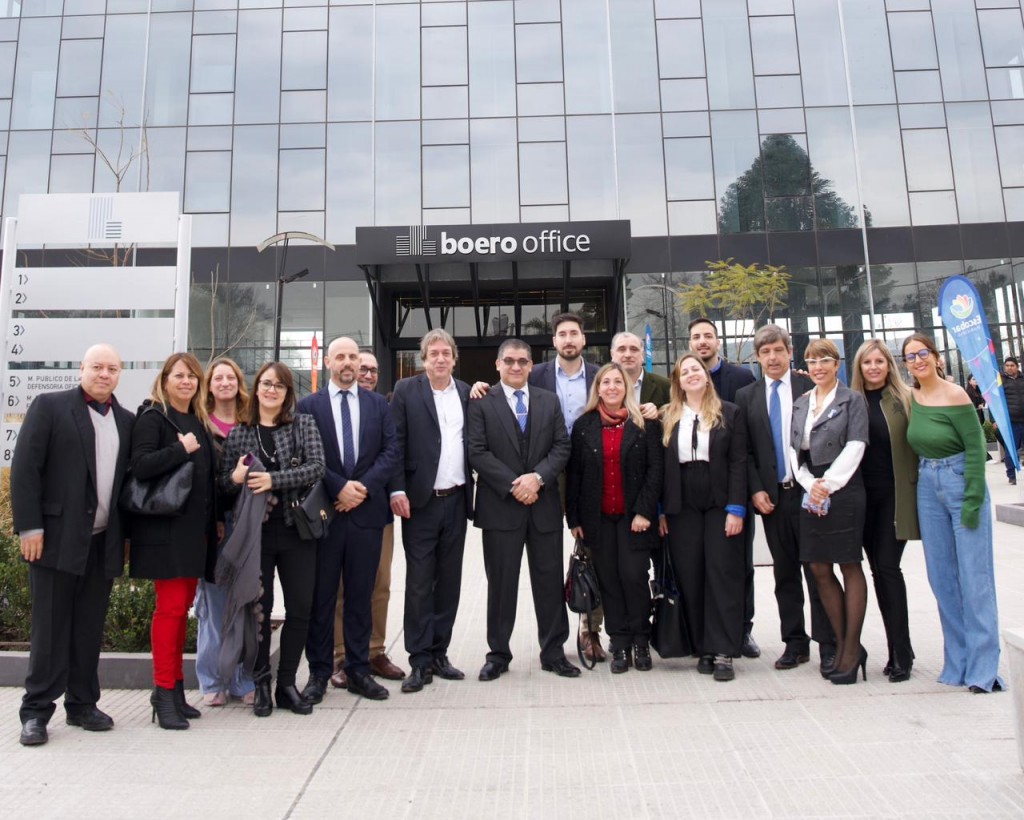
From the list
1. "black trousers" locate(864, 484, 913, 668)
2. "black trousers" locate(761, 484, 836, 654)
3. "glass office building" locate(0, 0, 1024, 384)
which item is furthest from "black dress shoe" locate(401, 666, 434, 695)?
"glass office building" locate(0, 0, 1024, 384)

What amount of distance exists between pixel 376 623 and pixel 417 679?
58 centimetres

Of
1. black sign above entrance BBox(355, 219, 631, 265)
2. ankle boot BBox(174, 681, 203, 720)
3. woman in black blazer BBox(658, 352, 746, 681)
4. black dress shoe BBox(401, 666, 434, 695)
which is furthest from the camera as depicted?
black sign above entrance BBox(355, 219, 631, 265)

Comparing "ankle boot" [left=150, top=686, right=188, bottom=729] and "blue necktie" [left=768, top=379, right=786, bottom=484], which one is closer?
"ankle boot" [left=150, top=686, right=188, bottom=729]

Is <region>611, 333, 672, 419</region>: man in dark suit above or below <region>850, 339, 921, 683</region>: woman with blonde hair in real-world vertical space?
above

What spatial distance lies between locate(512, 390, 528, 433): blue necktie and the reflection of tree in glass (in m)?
17.9

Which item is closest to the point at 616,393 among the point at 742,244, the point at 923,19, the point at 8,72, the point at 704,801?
the point at 704,801

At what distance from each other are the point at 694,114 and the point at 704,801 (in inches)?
856

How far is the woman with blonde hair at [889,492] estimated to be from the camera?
4449 mm

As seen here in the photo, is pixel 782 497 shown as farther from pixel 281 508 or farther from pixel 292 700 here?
pixel 292 700

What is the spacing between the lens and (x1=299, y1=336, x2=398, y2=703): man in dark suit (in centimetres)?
439

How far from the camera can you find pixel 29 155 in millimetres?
21734

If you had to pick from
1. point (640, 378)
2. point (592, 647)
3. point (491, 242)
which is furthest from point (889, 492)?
point (491, 242)

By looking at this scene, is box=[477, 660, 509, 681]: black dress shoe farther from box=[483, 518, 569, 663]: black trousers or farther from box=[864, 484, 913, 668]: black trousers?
box=[864, 484, 913, 668]: black trousers

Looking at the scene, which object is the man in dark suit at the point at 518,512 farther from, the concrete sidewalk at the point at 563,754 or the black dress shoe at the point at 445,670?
the concrete sidewalk at the point at 563,754
